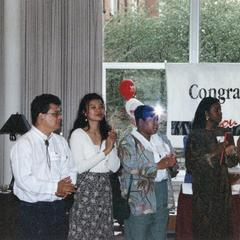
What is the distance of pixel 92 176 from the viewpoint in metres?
3.17

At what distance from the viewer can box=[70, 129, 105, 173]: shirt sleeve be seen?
3.10m

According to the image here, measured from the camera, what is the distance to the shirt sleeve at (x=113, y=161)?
325 cm

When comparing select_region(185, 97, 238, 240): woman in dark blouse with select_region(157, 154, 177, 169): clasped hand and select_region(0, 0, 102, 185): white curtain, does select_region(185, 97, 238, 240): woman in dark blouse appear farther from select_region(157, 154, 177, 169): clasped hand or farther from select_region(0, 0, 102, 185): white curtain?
select_region(0, 0, 102, 185): white curtain

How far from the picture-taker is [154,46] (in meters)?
5.39

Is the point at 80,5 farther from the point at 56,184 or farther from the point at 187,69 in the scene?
the point at 56,184

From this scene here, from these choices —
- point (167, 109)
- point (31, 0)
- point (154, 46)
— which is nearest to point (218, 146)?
point (167, 109)

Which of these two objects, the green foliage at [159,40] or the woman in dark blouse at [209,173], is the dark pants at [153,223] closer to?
the woman in dark blouse at [209,173]

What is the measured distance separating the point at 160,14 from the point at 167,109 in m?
1.07

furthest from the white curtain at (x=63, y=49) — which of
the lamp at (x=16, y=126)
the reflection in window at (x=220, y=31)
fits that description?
the reflection in window at (x=220, y=31)

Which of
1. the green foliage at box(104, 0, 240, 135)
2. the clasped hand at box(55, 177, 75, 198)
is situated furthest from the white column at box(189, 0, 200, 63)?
the clasped hand at box(55, 177, 75, 198)

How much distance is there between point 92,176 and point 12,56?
2.31 metres

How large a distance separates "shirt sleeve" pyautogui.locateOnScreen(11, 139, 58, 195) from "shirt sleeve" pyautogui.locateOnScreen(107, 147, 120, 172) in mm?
710

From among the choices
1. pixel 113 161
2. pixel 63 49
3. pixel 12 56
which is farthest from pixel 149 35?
pixel 113 161

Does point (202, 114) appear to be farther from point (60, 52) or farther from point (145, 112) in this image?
point (60, 52)
